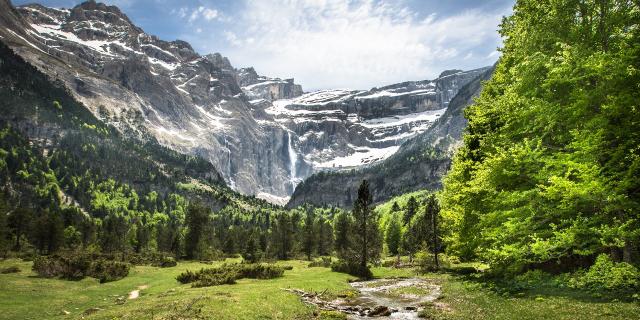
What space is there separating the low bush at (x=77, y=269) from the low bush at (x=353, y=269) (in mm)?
35142

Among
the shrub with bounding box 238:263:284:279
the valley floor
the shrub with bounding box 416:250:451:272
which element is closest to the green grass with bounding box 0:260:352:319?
the valley floor

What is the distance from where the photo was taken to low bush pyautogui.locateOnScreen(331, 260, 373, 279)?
67.7m

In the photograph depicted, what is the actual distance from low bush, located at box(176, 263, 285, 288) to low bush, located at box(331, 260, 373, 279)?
12.8 metres

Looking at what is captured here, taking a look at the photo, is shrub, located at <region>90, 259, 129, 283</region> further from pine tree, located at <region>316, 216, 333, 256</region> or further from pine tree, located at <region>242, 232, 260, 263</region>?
pine tree, located at <region>316, 216, 333, 256</region>

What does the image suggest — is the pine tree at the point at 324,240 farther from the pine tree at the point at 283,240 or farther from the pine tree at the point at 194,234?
the pine tree at the point at 194,234

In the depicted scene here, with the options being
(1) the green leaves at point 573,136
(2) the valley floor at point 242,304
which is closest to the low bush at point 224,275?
(2) the valley floor at point 242,304

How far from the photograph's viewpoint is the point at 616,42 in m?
20.9

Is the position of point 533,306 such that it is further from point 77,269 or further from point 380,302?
point 77,269

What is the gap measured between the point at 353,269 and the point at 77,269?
43059 mm

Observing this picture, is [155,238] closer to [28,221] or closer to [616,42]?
[28,221]

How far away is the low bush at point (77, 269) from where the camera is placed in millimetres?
56219

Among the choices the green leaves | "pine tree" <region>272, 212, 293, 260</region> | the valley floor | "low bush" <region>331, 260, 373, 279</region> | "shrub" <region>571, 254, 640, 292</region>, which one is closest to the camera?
"shrub" <region>571, 254, 640, 292</region>

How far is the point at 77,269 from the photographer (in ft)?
190

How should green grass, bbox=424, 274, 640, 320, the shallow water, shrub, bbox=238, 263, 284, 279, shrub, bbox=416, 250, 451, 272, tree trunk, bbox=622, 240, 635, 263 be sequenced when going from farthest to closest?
1. shrub, bbox=416, 250, 451, 272
2. shrub, bbox=238, 263, 284, 279
3. the shallow water
4. tree trunk, bbox=622, 240, 635, 263
5. green grass, bbox=424, 274, 640, 320
